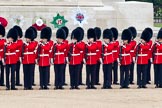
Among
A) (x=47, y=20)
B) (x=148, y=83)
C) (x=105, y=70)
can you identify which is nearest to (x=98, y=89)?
(x=105, y=70)

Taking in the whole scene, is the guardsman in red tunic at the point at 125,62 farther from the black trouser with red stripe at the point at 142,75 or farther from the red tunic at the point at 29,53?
the red tunic at the point at 29,53

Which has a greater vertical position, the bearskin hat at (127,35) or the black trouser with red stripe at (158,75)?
the bearskin hat at (127,35)

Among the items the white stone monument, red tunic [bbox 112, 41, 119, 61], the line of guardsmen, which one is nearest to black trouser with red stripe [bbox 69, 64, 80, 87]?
the line of guardsmen

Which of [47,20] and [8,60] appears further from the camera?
[47,20]

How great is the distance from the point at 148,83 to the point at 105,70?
5.26 feet

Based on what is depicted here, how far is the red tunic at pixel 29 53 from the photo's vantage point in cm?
A: 1830

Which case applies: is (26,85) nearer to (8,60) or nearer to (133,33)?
(8,60)

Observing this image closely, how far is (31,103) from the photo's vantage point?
1489cm

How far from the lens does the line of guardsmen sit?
60.0 ft

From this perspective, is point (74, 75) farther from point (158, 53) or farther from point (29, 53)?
point (158, 53)

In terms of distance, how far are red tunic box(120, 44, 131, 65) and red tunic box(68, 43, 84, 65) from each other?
1.03 meters

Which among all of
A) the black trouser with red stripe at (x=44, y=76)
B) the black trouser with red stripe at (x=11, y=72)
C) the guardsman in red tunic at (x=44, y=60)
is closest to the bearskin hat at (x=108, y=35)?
the guardsman in red tunic at (x=44, y=60)

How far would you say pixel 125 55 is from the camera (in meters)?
18.7

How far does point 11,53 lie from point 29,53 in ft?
1.38
